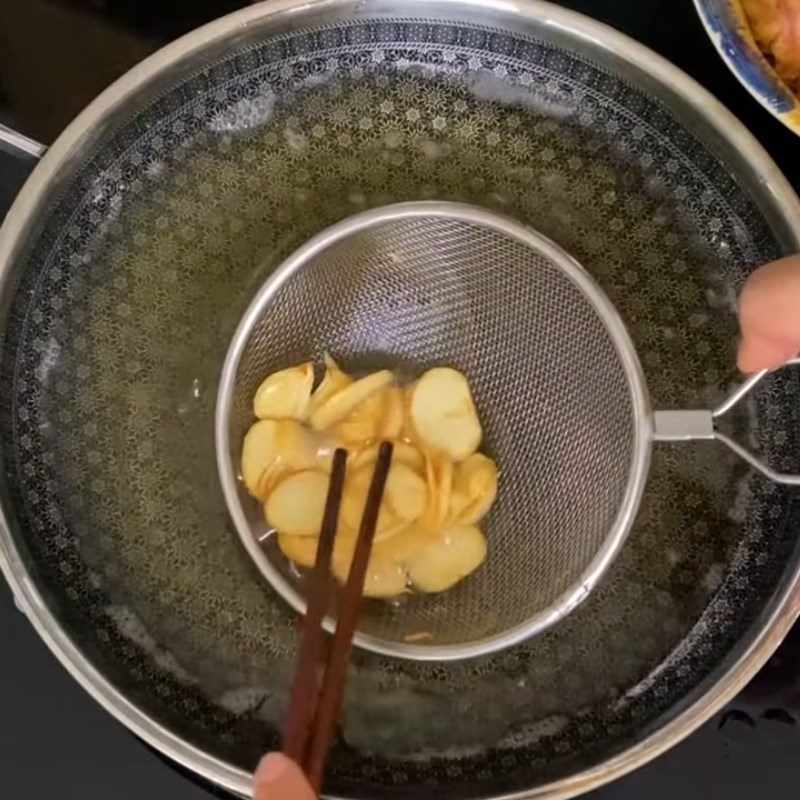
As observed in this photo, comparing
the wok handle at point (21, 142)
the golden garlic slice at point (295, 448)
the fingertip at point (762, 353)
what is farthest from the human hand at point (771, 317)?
the wok handle at point (21, 142)

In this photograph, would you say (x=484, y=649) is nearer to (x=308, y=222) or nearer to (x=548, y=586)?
(x=548, y=586)

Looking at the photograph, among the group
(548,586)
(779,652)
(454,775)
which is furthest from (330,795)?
(779,652)

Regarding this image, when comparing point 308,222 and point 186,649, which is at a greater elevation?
point 308,222

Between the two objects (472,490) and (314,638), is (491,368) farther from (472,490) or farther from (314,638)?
(314,638)

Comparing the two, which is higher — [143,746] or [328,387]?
[328,387]

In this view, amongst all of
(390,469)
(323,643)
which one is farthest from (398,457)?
(323,643)

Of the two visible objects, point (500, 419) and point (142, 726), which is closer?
point (142, 726)
